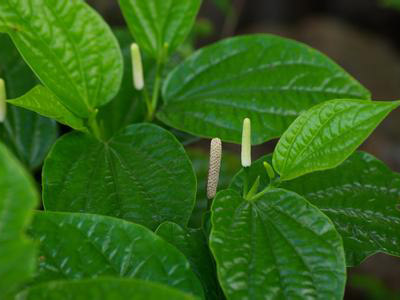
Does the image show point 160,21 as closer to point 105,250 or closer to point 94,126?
point 94,126

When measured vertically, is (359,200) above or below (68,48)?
below

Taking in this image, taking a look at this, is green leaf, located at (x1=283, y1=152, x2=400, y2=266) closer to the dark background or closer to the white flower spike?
the white flower spike

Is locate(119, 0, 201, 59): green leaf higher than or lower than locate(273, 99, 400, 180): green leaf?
higher

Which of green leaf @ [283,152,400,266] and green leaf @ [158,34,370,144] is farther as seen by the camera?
green leaf @ [158,34,370,144]

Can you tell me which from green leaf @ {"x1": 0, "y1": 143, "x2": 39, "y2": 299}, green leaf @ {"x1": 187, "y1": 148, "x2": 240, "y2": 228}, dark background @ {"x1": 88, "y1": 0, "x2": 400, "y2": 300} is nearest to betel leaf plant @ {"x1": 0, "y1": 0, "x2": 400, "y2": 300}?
green leaf @ {"x1": 0, "y1": 143, "x2": 39, "y2": 299}

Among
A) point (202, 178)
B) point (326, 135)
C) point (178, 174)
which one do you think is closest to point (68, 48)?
point (178, 174)

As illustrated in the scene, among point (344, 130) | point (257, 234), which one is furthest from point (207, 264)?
point (344, 130)
